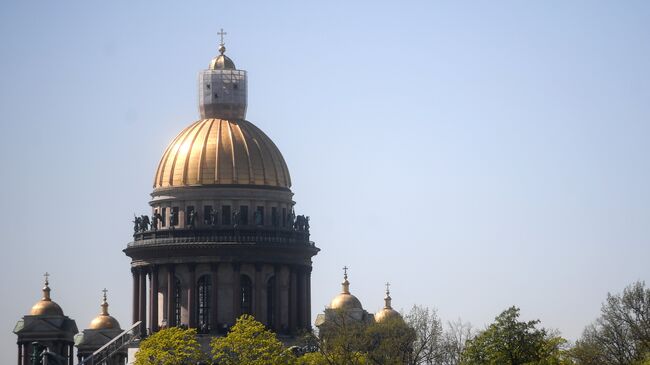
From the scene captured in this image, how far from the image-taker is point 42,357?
16562cm

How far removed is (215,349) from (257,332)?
3312 millimetres

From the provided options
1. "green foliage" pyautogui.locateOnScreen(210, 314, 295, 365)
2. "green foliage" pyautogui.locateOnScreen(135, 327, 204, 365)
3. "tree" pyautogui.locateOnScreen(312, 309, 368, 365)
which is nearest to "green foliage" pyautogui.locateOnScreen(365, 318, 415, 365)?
"tree" pyautogui.locateOnScreen(312, 309, 368, 365)

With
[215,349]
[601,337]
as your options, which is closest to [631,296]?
[601,337]

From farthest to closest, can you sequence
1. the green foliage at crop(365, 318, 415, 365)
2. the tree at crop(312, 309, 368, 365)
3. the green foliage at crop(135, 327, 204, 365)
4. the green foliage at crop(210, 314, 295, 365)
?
the green foliage at crop(135, 327, 204, 365)
the green foliage at crop(365, 318, 415, 365)
the green foliage at crop(210, 314, 295, 365)
the tree at crop(312, 309, 368, 365)

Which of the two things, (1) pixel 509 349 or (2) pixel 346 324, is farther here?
(2) pixel 346 324

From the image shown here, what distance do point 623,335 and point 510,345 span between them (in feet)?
76.4

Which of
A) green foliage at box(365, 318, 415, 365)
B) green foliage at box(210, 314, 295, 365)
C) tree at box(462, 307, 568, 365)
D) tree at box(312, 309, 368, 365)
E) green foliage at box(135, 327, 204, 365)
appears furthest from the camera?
green foliage at box(135, 327, 204, 365)

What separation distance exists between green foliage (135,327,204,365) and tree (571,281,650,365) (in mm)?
28396

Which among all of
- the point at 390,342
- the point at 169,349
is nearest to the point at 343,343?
the point at 390,342

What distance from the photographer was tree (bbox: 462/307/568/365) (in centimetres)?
15812

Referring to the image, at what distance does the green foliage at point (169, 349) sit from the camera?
614 ft

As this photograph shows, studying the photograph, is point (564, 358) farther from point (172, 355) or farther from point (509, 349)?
point (172, 355)

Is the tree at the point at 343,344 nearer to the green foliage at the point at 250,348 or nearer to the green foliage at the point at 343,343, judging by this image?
the green foliage at the point at 343,343

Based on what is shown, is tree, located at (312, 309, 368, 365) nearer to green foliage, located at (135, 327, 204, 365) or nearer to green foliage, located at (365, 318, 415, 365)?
green foliage, located at (365, 318, 415, 365)
